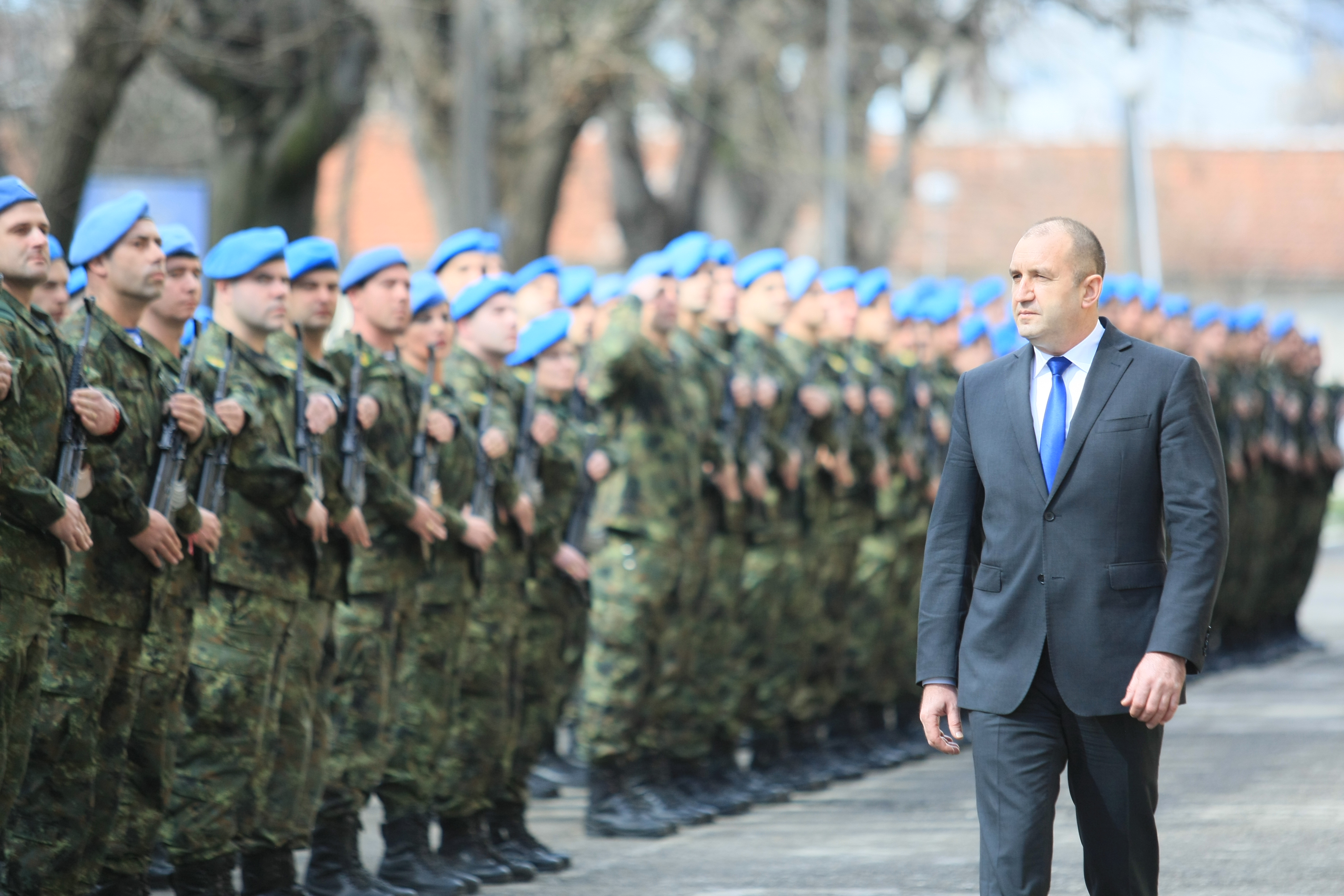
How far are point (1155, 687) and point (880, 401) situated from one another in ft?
22.0

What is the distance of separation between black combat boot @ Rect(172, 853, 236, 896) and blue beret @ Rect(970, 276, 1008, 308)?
26.9 feet

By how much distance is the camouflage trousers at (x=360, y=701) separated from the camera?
267 inches

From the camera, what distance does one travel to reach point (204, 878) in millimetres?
6004

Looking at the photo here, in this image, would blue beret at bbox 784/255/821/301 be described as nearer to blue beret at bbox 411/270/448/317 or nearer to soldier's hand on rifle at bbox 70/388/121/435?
blue beret at bbox 411/270/448/317

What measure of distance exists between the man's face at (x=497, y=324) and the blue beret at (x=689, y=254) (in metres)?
1.67

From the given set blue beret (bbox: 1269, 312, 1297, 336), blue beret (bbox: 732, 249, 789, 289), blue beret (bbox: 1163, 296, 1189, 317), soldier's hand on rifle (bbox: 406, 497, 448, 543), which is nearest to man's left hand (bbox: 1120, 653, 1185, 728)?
soldier's hand on rifle (bbox: 406, 497, 448, 543)

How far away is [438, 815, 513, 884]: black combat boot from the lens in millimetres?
7324

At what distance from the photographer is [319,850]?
6.81 metres

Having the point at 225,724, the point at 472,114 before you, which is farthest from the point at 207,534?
the point at 472,114

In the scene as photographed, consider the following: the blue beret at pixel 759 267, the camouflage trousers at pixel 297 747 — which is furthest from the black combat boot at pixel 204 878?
the blue beret at pixel 759 267

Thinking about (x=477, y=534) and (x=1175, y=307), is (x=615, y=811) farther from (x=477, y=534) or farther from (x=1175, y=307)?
(x=1175, y=307)

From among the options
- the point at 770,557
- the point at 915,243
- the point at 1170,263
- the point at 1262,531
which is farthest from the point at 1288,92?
the point at 770,557

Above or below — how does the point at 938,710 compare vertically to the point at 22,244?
below

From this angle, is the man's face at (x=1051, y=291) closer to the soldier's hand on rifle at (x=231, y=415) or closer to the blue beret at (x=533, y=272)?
the soldier's hand on rifle at (x=231, y=415)
